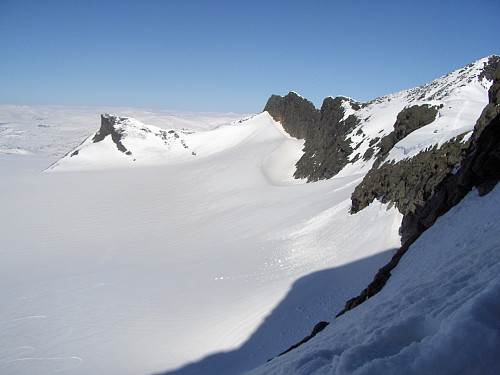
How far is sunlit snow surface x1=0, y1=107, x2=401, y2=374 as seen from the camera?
1058cm

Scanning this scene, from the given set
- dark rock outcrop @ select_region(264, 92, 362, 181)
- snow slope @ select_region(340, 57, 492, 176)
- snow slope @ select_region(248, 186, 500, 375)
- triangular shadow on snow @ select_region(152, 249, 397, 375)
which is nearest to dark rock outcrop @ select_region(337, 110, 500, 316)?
snow slope @ select_region(248, 186, 500, 375)

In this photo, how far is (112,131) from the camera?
185 ft

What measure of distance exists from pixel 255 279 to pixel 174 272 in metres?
4.91

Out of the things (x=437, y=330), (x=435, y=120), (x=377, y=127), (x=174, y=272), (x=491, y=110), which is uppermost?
(x=377, y=127)

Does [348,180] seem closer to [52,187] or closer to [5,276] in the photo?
[5,276]

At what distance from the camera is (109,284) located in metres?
15.8

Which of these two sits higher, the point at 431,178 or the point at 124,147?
the point at 124,147

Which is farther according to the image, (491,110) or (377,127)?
(377,127)

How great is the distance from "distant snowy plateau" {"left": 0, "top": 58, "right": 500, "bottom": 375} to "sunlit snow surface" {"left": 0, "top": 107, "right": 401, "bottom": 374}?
77 millimetres

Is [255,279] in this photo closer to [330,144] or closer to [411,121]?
[411,121]

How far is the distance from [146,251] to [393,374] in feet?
65.6

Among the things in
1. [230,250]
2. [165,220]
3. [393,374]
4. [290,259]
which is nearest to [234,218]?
[230,250]

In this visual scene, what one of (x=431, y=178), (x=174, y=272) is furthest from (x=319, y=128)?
(x=431, y=178)

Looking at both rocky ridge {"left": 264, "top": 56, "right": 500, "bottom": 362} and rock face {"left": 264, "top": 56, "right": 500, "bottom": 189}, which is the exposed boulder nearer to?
Result: rock face {"left": 264, "top": 56, "right": 500, "bottom": 189}
